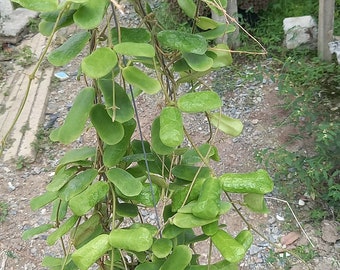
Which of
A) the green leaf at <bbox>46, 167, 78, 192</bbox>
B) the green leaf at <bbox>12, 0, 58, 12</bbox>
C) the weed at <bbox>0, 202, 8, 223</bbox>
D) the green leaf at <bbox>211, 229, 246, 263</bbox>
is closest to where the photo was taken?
the green leaf at <bbox>12, 0, 58, 12</bbox>

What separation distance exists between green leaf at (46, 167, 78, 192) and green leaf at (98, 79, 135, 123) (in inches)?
6.6

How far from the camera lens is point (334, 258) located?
2.02 metres

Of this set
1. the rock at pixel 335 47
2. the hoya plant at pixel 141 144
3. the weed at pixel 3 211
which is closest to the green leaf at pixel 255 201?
the hoya plant at pixel 141 144

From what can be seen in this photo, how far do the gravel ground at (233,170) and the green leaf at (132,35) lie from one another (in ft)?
3.42

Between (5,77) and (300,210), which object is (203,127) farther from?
(5,77)

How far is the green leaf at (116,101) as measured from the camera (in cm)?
78

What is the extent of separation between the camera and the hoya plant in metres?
0.74

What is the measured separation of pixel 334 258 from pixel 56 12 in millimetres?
1636

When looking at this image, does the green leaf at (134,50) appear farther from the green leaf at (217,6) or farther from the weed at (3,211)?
the weed at (3,211)

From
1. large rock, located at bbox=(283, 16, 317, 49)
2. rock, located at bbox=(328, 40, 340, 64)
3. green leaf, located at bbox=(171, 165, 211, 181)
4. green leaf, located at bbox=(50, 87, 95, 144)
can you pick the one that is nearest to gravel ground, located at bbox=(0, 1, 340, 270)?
large rock, located at bbox=(283, 16, 317, 49)

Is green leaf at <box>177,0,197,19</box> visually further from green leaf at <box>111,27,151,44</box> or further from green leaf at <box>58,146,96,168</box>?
green leaf at <box>58,146,96,168</box>

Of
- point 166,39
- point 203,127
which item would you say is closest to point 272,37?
point 203,127

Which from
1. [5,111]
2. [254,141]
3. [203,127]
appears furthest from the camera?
[5,111]

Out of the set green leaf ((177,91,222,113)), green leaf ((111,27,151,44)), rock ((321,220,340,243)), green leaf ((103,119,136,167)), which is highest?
green leaf ((111,27,151,44))
